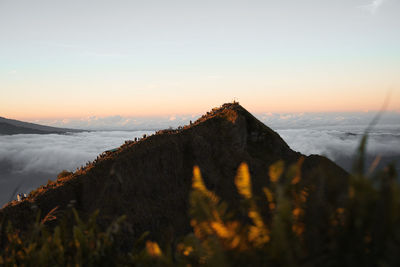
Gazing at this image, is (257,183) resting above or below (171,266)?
below

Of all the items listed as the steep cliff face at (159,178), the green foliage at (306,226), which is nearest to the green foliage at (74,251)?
the green foliage at (306,226)

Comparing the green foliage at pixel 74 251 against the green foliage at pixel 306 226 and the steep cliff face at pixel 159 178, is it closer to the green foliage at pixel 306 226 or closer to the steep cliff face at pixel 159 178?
the green foliage at pixel 306 226

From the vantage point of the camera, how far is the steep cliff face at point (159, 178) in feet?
31.1

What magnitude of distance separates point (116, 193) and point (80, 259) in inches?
273

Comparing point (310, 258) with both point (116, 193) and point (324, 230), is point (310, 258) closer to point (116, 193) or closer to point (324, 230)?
point (324, 230)

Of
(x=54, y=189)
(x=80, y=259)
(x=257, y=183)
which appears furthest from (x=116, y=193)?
(x=80, y=259)

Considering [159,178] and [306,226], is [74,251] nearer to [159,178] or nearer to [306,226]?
[306,226]

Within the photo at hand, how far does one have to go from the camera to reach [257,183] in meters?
10.7

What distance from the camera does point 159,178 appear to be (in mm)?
10469

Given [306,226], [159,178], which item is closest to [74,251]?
[306,226]

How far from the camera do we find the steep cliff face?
9.47m

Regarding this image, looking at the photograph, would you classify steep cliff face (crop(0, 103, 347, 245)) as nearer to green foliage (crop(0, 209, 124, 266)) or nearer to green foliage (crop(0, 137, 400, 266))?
green foliage (crop(0, 209, 124, 266))

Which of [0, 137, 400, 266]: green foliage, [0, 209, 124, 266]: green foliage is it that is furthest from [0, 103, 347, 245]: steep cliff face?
[0, 137, 400, 266]: green foliage

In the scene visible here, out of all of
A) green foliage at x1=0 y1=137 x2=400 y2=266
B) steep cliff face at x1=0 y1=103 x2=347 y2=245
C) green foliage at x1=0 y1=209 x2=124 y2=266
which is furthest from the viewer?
steep cliff face at x1=0 y1=103 x2=347 y2=245
